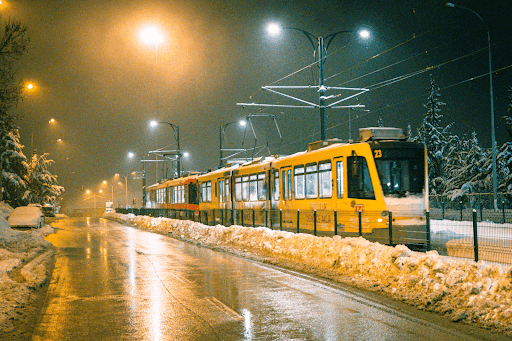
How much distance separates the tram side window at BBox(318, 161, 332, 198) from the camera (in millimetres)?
19609

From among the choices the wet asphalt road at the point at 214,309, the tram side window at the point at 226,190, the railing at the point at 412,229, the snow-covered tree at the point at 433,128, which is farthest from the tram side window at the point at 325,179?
the snow-covered tree at the point at 433,128

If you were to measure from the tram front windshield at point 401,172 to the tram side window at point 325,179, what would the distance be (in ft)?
8.58

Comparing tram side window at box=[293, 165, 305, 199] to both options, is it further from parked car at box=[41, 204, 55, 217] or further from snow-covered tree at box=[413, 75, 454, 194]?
parked car at box=[41, 204, 55, 217]

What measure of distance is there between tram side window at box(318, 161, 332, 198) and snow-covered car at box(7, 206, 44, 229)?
785 inches

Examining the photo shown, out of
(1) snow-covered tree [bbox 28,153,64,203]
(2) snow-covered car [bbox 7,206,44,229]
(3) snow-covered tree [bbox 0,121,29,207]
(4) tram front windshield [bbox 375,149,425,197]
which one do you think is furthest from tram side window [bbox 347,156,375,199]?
(1) snow-covered tree [bbox 28,153,64,203]

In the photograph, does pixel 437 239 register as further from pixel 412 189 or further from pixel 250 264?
pixel 250 264

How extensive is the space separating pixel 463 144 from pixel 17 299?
251ft

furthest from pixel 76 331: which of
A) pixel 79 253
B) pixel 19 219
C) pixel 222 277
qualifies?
pixel 19 219

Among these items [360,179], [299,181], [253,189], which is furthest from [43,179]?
[360,179]

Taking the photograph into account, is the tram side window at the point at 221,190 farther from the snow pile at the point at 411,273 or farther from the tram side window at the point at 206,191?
the snow pile at the point at 411,273

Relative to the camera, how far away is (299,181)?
22547mm

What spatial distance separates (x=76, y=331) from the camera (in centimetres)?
718

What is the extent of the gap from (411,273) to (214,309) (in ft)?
13.2

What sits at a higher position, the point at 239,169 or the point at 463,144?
the point at 463,144
